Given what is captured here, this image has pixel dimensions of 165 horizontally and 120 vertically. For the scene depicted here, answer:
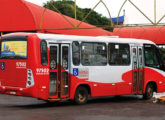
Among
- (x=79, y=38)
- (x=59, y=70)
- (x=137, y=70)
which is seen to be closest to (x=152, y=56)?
(x=137, y=70)

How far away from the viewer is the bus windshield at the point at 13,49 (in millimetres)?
16000

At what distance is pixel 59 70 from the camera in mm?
16609

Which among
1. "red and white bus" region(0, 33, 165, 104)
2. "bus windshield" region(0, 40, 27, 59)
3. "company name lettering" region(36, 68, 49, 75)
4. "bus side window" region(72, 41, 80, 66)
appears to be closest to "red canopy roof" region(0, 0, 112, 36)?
"red and white bus" region(0, 33, 165, 104)

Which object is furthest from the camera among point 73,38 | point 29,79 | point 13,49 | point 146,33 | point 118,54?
point 146,33

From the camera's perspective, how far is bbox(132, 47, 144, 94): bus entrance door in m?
20.0

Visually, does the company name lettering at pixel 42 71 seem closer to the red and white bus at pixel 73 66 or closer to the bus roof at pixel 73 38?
the red and white bus at pixel 73 66

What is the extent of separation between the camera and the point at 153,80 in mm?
20938

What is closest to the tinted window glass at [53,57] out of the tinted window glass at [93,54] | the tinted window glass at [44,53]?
the tinted window glass at [44,53]

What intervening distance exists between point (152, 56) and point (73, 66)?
541 centimetres

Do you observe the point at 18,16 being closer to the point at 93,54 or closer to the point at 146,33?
the point at 93,54

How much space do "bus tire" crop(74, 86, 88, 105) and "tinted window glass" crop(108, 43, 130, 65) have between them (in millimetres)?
1949

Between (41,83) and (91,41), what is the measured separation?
318 centimetres

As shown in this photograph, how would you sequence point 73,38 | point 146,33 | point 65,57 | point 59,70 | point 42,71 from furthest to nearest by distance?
1. point 146,33
2. point 73,38
3. point 65,57
4. point 59,70
5. point 42,71

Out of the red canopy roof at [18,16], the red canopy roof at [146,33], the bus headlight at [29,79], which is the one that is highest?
the red canopy roof at [146,33]
